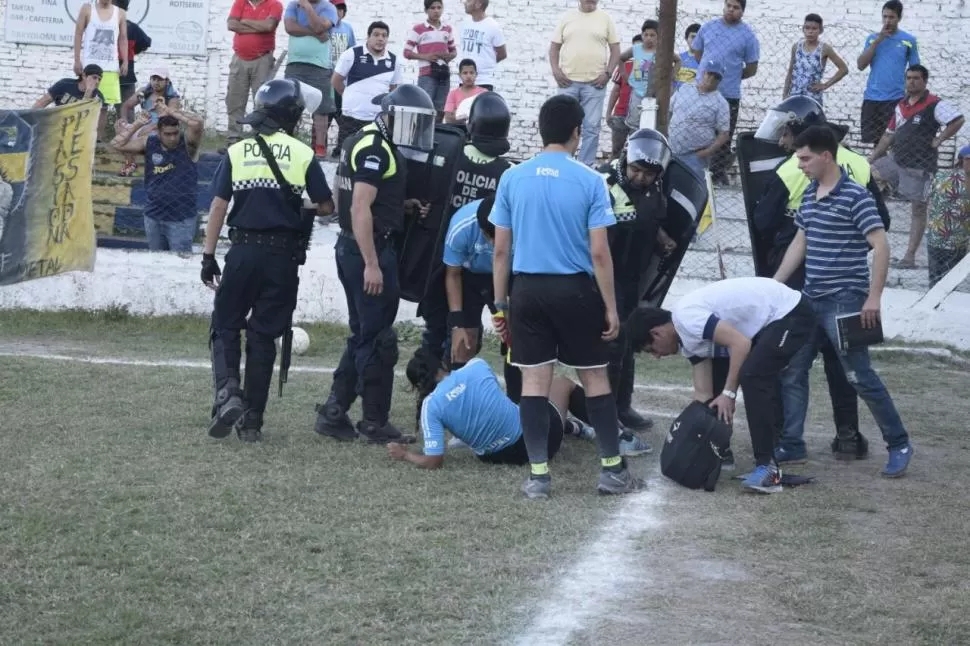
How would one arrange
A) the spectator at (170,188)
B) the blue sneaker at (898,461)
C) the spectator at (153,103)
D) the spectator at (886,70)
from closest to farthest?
the blue sneaker at (898,461)
the spectator at (170,188)
the spectator at (153,103)
the spectator at (886,70)

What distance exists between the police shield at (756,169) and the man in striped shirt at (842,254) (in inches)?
41.1

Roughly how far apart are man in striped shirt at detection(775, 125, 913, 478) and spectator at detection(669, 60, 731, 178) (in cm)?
626

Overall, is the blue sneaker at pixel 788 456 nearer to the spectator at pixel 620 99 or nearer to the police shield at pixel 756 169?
the police shield at pixel 756 169

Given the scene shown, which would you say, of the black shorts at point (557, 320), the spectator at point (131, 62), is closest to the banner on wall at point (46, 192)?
the spectator at point (131, 62)

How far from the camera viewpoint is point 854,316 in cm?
780

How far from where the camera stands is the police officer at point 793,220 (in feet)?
27.3

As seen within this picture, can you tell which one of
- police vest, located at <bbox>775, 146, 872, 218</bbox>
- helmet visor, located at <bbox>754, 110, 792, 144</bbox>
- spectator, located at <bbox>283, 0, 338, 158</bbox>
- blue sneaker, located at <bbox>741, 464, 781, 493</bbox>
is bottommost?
blue sneaker, located at <bbox>741, 464, 781, 493</bbox>

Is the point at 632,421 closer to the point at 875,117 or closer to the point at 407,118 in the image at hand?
the point at 407,118

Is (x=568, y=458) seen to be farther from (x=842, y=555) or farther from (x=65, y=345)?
(x=65, y=345)

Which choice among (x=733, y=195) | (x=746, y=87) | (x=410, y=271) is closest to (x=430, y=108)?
(x=410, y=271)

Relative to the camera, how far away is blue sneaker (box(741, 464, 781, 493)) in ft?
24.2

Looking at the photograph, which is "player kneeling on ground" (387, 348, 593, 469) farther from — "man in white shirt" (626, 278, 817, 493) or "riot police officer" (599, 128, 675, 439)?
"riot police officer" (599, 128, 675, 439)

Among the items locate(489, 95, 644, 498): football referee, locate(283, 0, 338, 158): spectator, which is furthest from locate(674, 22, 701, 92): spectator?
locate(489, 95, 644, 498): football referee

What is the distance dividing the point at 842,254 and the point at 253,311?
3.40m
